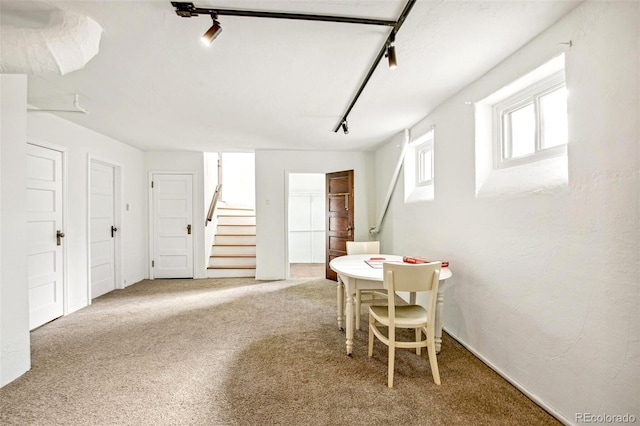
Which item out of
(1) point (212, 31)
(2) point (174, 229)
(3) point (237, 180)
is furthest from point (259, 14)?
(3) point (237, 180)

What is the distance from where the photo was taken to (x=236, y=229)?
587 cm

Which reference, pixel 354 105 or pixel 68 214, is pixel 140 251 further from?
pixel 354 105

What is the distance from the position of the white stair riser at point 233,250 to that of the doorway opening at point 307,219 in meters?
1.39

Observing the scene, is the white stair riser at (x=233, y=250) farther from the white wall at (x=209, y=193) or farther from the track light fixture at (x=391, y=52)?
the track light fixture at (x=391, y=52)

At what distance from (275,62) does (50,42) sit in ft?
4.04

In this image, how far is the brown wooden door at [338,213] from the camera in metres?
4.56

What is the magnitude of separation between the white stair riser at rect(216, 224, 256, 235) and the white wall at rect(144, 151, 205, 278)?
1.04 m

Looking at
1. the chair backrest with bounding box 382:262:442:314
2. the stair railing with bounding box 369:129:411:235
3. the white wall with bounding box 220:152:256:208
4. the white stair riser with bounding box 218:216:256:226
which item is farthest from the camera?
the white wall with bounding box 220:152:256:208

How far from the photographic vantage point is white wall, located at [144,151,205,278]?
15.4ft

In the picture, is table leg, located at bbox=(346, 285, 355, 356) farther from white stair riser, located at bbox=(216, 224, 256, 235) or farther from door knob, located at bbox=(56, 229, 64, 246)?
white stair riser, located at bbox=(216, 224, 256, 235)

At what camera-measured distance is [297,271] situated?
18.4 feet

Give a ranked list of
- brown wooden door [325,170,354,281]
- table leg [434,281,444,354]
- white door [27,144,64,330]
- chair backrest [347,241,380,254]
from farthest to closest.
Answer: brown wooden door [325,170,354,281] < chair backrest [347,241,380,254] < white door [27,144,64,330] < table leg [434,281,444,354]

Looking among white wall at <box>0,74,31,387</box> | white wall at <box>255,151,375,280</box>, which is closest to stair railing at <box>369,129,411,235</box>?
white wall at <box>255,151,375,280</box>
